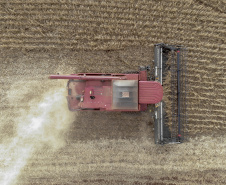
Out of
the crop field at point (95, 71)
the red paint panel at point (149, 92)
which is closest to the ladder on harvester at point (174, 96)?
the crop field at point (95, 71)

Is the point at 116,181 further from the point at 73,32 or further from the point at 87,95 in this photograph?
the point at 73,32

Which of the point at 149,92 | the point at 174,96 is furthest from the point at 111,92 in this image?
the point at 174,96

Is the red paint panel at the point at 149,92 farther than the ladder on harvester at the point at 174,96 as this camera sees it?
No

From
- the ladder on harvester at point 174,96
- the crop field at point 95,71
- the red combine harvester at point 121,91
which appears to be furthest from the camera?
the crop field at point 95,71

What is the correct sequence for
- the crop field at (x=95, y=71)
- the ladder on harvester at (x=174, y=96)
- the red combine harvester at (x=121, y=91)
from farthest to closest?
the crop field at (x=95, y=71), the ladder on harvester at (x=174, y=96), the red combine harvester at (x=121, y=91)

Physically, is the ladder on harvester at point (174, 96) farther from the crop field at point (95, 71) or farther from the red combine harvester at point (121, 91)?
the crop field at point (95, 71)

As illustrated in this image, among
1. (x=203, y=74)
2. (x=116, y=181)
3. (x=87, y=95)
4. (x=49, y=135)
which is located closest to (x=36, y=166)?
(x=49, y=135)

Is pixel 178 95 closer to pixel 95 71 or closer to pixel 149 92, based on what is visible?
pixel 149 92

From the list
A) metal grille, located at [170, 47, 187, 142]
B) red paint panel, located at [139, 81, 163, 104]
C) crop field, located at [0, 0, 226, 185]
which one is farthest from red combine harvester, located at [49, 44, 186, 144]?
crop field, located at [0, 0, 226, 185]
